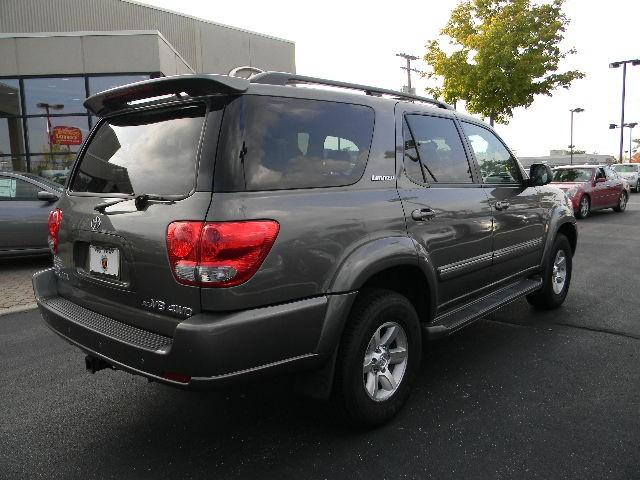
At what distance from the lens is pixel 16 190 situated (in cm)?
770

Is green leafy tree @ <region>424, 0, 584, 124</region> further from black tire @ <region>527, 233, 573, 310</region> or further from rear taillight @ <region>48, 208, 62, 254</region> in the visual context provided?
rear taillight @ <region>48, 208, 62, 254</region>

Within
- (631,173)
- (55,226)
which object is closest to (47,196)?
(55,226)

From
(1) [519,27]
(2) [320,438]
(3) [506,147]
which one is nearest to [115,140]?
(2) [320,438]

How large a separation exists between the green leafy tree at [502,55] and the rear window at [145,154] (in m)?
17.4

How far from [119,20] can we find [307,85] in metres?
27.7

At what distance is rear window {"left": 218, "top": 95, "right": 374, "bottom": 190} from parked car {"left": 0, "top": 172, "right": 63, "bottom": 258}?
20.2ft

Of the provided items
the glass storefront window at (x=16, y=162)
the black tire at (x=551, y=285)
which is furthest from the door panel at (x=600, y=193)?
the glass storefront window at (x=16, y=162)

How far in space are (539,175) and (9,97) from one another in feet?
55.5

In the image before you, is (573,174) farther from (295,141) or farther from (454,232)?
(295,141)

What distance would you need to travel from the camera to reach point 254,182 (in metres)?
2.34

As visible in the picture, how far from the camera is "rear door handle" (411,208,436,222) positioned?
305 centimetres

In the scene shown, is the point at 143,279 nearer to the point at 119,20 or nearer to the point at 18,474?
the point at 18,474

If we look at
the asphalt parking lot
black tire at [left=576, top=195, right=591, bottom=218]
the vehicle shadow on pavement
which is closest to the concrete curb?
the asphalt parking lot

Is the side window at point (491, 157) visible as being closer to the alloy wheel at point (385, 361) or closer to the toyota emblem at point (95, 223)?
the alloy wheel at point (385, 361)
